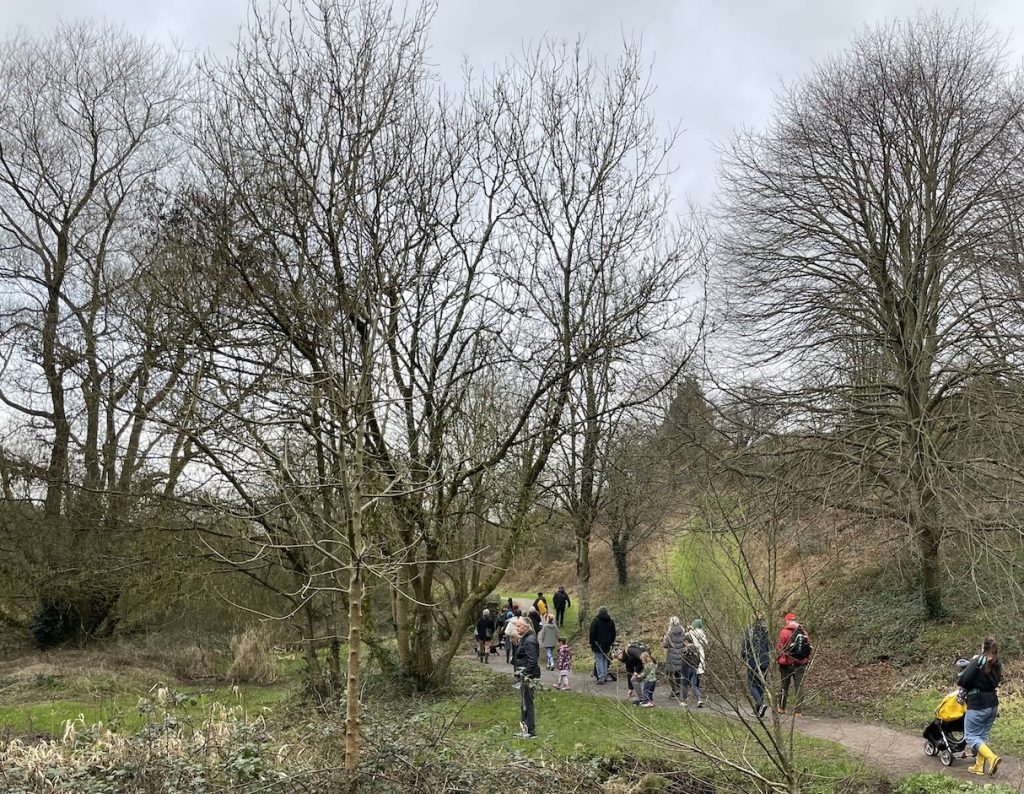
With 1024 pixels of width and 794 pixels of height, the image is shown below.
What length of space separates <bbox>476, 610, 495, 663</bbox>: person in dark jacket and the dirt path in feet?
20.3

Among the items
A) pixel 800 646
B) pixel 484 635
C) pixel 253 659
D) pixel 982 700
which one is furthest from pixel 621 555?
pixel 982 700

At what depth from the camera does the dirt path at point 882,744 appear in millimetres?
8586

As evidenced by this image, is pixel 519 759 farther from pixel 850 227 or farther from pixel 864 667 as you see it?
pixel 850 227

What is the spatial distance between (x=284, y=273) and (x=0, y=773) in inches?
287

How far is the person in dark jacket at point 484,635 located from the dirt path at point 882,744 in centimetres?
619

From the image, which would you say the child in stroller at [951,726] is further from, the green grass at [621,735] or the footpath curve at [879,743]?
the green grass at [621,735]

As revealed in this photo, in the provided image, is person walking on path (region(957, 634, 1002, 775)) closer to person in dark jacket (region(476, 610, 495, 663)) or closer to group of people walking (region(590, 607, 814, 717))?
group of people walking (region(590, 607, 814, 717))

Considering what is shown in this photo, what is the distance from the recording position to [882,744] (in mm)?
10383

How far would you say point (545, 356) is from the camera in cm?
1341

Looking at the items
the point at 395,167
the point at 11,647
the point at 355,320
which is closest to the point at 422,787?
the point at 355,320

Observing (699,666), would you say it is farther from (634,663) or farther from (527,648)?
(634,663)

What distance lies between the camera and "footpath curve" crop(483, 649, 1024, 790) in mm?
8578

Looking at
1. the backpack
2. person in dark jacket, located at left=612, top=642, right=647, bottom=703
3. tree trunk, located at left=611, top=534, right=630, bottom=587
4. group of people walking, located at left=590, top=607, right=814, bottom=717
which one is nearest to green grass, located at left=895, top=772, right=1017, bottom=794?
group of people walking, located at left=590, top=607, right=814, bottom=717

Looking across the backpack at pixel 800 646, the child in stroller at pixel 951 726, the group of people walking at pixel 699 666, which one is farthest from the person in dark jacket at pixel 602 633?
the child in stroller at pixel 951 726
